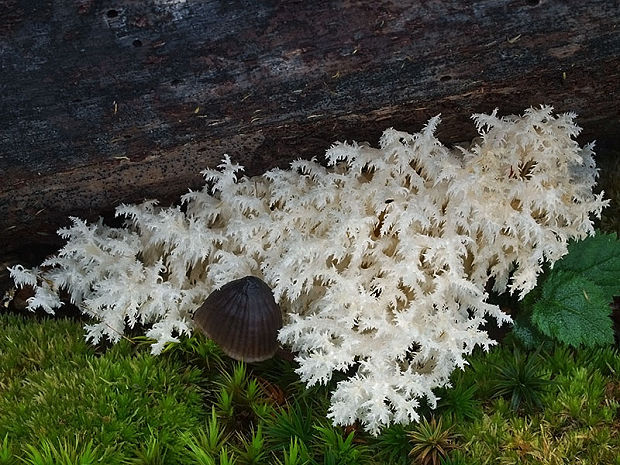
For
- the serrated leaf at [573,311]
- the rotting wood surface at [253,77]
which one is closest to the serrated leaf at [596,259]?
the serrated leaf at [573,311]

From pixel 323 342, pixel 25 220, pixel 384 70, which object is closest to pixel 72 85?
pixel 25 220

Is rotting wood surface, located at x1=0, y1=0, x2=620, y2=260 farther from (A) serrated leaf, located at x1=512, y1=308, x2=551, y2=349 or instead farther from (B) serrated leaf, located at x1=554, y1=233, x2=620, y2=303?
(A) serrated leaf, located at x1=512, y1=308, x2=551, y2=349

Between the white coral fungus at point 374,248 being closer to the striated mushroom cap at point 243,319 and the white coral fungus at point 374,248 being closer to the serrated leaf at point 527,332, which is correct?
the striated mushroom cap at point 243,319

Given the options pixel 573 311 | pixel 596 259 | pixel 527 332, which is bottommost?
pixel 527 332

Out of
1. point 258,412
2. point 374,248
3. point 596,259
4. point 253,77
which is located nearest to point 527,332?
point 596,259

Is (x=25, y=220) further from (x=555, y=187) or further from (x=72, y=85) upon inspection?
(x=555, y=187)

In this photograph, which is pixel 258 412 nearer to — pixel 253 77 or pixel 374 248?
pixel 374 248

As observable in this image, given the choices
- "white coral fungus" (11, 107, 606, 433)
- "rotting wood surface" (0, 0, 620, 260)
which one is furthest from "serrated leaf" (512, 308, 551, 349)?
"rotting wood surface" (0, 0, 620, 260)
